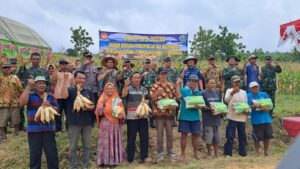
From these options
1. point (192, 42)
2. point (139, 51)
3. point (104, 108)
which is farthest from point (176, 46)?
point (192, 42)

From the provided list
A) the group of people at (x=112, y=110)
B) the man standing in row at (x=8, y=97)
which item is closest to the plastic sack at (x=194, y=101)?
the group of people at (x=112, y=110)

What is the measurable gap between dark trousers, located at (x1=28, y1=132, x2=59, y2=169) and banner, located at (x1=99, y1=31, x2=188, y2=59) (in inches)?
437

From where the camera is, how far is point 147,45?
1795 cm

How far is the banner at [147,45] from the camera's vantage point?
17.6 m

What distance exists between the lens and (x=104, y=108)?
291 inches

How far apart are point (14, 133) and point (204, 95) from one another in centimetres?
472

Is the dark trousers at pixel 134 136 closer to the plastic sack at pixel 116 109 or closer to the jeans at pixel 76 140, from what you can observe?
the plastic sack at pixel 116 109

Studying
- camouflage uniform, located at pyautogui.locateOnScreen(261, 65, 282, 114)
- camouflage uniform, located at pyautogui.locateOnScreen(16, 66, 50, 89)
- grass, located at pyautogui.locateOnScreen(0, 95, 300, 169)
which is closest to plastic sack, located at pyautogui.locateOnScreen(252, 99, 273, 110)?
grass, located at pyautogui.locateOnScreen(0, 95, 300, 169)

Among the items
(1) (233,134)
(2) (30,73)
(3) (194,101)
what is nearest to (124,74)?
(3) (194,101)

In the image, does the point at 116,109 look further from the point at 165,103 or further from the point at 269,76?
the point at 269,76

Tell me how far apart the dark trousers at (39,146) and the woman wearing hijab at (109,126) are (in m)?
1.09

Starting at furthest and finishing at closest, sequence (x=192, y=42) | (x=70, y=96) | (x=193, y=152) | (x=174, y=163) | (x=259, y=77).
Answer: (x=192, y=42)
(x=259, y=77)
(x=193, y=152)
(x=174, y=163)
(x=70, y=96)

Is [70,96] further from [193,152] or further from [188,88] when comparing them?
[193,152]

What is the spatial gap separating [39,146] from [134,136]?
2.08 m
